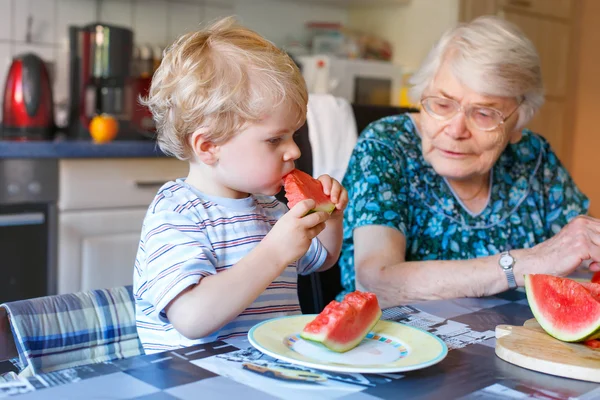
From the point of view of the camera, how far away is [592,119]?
4.97 m

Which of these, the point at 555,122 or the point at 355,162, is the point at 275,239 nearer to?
the point at 355,162

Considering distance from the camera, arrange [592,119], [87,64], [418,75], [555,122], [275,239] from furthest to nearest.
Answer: [592,119] < [555,122] < [87,64] < [418,75] < [275,239]

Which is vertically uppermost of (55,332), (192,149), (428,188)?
(192,149)

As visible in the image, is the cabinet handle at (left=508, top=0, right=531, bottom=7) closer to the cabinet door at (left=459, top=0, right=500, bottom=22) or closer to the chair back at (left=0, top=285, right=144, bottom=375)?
the cabinet door at (left=459, top=0, right=500, bottom=22)

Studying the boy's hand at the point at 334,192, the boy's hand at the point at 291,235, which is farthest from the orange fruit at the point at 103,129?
the boy's hand at the point at 291,235

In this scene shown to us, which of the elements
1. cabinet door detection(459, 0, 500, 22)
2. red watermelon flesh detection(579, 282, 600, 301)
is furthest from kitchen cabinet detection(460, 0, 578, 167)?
red watermelon flesh detection(579, 282, 600, 301)

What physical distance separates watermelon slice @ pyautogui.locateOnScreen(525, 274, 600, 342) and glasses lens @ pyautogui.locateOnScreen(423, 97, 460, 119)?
63 cm

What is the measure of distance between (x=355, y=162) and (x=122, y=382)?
3.46 feet

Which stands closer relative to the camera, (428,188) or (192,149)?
(192,149)

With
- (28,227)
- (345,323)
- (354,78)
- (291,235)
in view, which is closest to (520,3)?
(354,78)

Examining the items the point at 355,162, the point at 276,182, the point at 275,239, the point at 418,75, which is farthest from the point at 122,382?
the point at 418,75

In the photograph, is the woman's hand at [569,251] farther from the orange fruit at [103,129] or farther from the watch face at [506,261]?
the orange fruit at [103,129]

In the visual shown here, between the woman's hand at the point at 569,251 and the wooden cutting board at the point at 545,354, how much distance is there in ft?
1.20

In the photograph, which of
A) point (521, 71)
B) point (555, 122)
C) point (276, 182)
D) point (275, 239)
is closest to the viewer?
point (275, 239)
